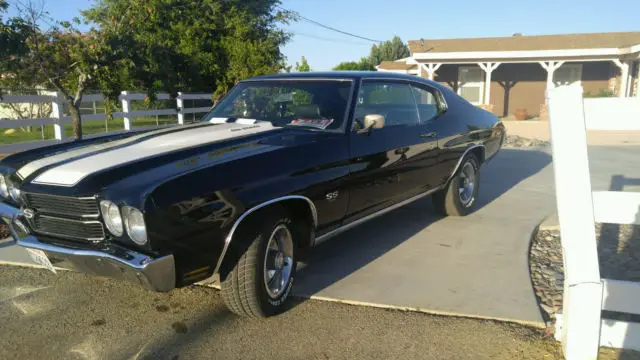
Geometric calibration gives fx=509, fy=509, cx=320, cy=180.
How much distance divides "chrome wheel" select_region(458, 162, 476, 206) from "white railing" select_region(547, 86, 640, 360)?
3.32 m

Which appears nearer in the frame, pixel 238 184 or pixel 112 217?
pixel 112 217

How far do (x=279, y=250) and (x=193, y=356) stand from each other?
0.92 meters

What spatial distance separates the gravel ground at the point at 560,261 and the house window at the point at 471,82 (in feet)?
63.9

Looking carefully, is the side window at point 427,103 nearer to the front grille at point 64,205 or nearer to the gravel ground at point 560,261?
the gravel ground at point 560,261

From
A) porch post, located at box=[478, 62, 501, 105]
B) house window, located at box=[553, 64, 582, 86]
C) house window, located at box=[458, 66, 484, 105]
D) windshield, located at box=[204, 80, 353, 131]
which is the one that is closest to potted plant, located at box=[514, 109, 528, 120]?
porch post, located at box=[478, 62, 501, 105]

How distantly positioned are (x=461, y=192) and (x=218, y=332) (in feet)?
12.2

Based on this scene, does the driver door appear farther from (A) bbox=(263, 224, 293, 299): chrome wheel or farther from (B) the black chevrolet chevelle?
(A) bbox=(263, 224, 293, 299): chrome wheel

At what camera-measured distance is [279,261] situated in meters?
3.58

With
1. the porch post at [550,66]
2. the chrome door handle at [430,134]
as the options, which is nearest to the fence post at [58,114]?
the chrome door handle at [430,134]

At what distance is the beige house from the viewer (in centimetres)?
2094

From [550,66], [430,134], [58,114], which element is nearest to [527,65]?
[550,66]

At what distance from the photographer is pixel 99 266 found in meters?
2.83

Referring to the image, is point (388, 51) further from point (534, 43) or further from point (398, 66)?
point (534, 43)

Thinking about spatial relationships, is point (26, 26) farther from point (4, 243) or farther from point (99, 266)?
point (99, 266)
